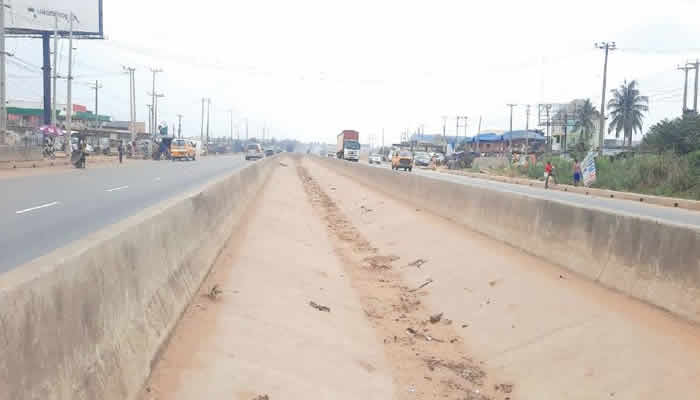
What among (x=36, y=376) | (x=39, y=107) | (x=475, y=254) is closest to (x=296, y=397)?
(x=36, y=376)

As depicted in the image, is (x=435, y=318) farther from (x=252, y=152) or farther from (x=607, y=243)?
(x=252, y=152)

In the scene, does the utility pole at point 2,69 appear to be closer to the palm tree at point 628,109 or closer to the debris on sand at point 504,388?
the debris on sand at point 504,388

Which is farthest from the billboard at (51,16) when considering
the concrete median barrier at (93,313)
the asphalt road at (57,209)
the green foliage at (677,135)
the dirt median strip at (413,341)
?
the concrete median barrier at (93,313)

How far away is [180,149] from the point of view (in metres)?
62.4

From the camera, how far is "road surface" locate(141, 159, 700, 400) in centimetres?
566

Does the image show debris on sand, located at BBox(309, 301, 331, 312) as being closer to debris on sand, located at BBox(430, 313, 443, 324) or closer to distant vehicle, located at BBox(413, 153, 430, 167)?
debris on sand, located at BBox(430, 313, 443, 324)

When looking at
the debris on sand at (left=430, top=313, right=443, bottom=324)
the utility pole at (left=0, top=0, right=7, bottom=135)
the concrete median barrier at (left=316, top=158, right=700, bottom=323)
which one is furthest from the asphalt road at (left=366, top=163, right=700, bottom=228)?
the utility pole at (left=0, top=0, right=7, bottom=135)

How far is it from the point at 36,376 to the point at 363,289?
8986 mm

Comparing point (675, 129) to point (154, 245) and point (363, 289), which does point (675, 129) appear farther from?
point (154, 245)

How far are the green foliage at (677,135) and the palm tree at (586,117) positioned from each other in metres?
48.1

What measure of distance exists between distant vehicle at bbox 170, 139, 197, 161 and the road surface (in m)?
51.3

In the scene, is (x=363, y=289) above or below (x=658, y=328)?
below

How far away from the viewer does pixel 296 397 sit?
5.61 meters

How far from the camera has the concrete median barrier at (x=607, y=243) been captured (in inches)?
261
